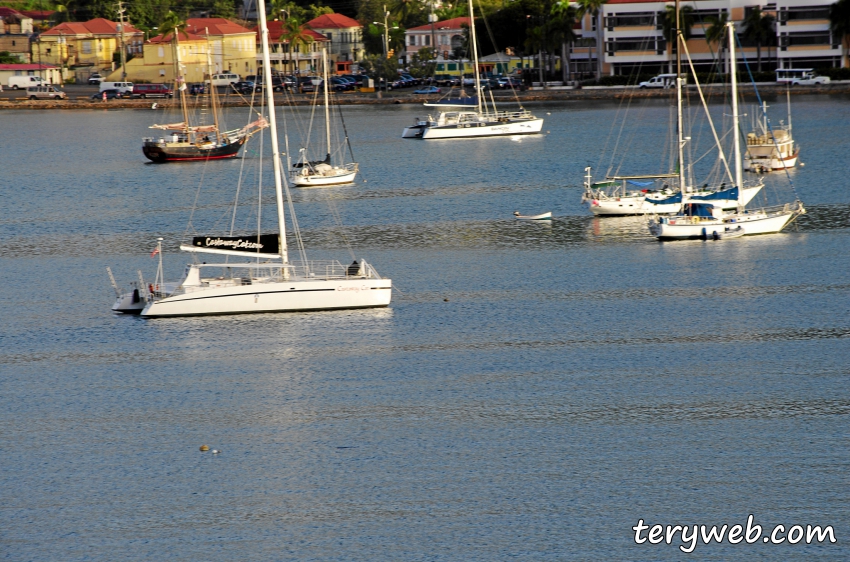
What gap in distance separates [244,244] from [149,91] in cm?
12446

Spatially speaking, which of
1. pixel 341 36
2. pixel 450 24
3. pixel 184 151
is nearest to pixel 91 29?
pixel 341 36

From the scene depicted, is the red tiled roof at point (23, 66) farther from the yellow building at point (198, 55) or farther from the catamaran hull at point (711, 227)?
the catamaran hull at point (711, 227)

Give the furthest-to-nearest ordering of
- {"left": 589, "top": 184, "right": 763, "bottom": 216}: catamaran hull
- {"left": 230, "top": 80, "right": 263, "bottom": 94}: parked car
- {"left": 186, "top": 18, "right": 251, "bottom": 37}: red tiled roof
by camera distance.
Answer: {"left": 186, "top": 18, "right": 251, "bottom": 37}: red tiled roof < {"left": 230, "top": 80, "right": 263, "bottom": 94}: parked car < {"left": 589, "top": 184, "right": 763, "bottom": 216}: catamaran hull

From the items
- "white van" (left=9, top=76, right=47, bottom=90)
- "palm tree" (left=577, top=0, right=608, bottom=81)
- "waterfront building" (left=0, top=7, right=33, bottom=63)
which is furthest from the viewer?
"waterfront building" (left=0, top=7, right=33, bottom=63)

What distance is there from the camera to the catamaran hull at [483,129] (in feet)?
349

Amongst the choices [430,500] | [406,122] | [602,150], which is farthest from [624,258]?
[406,122]

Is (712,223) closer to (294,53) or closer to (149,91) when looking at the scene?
(149,91)

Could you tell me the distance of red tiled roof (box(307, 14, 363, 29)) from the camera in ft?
603

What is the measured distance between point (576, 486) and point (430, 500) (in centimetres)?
344

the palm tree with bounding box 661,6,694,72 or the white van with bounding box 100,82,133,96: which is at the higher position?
the palm tree with bounding box 661,6,694,72

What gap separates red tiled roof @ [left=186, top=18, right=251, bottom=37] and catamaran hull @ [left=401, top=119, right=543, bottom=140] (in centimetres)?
7030

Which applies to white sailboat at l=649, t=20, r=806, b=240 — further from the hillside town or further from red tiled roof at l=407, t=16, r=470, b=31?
red tiled roof at l=407, t=16, r=470, b=31

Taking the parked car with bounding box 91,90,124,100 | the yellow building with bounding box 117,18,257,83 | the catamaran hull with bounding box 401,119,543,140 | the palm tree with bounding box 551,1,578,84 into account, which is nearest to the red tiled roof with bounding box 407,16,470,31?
the yellow building with bounding box 117,18,257,83

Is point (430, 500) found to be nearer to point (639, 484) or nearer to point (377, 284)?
point (639, 484)
